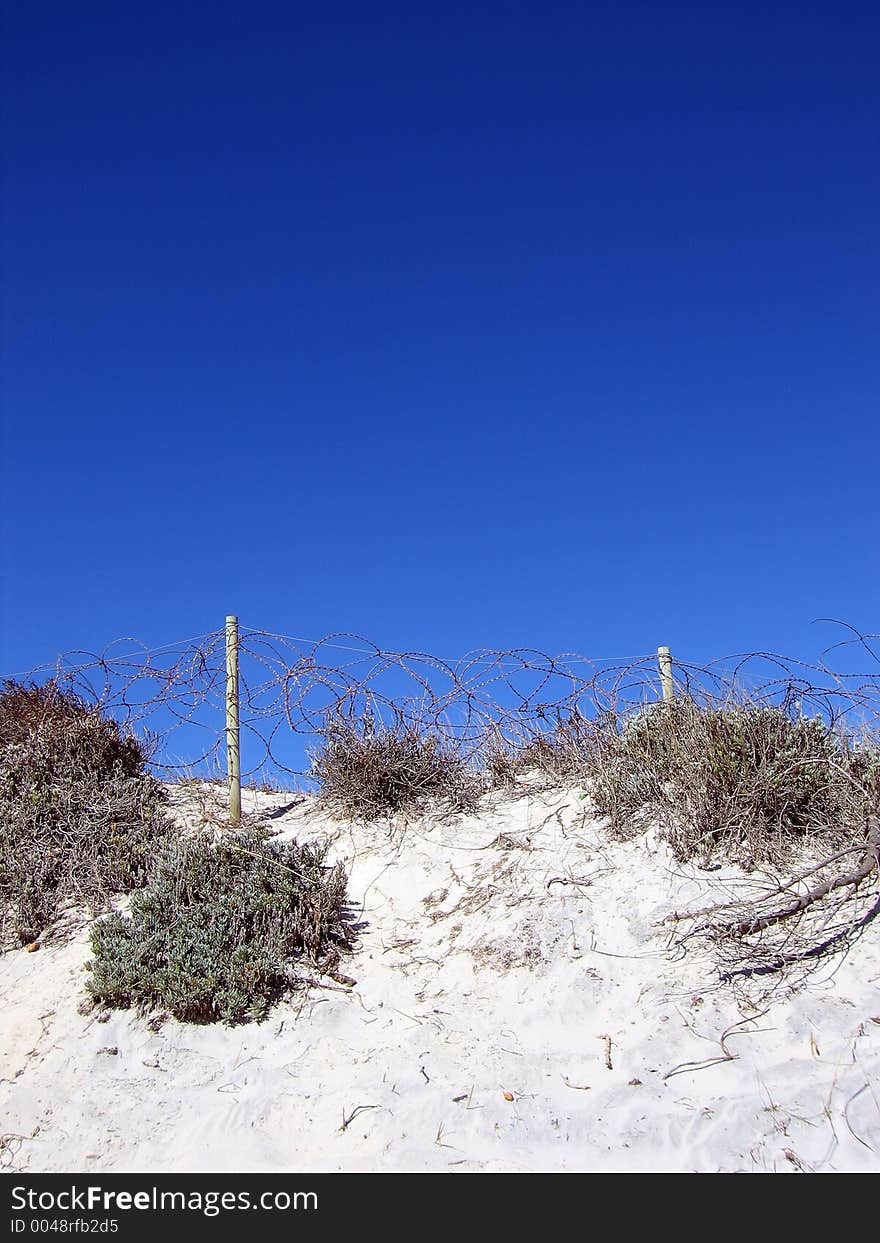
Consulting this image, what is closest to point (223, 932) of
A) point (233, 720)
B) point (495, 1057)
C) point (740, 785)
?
point (495, 1057)

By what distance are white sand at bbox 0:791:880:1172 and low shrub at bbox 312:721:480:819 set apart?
4.89 ft

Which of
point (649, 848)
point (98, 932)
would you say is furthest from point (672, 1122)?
point (98, 932)

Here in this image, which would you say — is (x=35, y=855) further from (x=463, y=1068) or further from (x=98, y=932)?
(x=463, y=1068)

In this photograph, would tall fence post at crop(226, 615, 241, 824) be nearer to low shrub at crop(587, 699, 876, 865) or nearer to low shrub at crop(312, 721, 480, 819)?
low shrub at crop(312, 721, 480, 819)

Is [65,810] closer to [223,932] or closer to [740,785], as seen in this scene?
[223,932]

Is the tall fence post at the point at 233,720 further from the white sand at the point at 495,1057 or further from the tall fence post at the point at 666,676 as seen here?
the tall fence post at the point at 666,676

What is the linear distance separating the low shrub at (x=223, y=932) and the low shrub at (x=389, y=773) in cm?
139

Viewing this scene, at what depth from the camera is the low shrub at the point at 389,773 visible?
30.4 ft

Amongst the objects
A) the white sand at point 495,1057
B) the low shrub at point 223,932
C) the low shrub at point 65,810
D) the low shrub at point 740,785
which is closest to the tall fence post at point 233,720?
the low shrub at point 65,810

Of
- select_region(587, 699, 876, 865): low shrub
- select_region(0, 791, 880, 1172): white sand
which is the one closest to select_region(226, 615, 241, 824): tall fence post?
select_region(0, 791, 880, 1172): white sand

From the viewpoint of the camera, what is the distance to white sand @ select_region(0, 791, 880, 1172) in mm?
4836

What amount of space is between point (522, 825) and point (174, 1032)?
11.7 feet

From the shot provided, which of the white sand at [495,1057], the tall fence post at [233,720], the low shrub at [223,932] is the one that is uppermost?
the tall fence post at [233,720]

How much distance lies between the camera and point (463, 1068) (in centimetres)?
566
